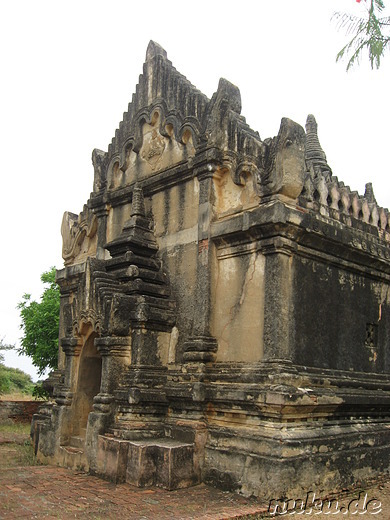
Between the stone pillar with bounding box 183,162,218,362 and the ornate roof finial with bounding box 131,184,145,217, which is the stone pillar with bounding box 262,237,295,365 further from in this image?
the ornate roof finial with bounding box 131,184,145,217

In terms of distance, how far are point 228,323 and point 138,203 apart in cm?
303

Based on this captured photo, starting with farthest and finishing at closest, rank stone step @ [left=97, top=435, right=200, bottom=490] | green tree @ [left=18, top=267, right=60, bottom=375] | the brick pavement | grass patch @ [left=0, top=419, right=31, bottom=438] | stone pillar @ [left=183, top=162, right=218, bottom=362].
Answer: green tree @ [left=18, top=267, right=60, bottom=375]
grass patch @ [left=0, top=419, right=31, bottom=438]
stone pillar @ [left=183, top=162, right=218, bottom=362]
stone step @ [left=97, top=435, right=200, bottom=490]
the brick pavement

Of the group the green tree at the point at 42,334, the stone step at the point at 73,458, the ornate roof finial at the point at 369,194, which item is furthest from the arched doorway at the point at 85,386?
the green tree at the point at 42,334

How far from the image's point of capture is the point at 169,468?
7.62 metres

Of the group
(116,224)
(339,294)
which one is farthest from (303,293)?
(116,224)

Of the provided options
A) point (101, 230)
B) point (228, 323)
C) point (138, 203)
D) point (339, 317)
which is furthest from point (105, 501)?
point (101, 230)

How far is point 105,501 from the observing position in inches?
278

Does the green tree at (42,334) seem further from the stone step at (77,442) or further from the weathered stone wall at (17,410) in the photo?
the stone step at (77,442)

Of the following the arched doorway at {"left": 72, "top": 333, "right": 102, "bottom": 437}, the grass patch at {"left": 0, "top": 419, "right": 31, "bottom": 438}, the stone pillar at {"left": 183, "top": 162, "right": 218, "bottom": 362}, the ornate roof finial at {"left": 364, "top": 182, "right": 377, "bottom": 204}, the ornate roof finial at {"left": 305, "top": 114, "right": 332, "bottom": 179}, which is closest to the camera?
the stone pillar at {"left": 183, "top": 162, "right": 218, "bottom": 362}

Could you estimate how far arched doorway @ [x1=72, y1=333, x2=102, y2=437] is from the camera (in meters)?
10.1

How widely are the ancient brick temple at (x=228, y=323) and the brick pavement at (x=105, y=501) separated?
259 mm

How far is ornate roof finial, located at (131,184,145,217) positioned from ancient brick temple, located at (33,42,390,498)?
0.18 ft

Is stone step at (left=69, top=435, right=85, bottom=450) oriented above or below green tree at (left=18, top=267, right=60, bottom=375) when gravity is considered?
below

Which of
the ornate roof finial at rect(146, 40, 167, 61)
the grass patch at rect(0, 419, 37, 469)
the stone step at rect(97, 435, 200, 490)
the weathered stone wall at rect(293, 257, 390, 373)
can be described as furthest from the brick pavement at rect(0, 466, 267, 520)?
the ornate roof finial at rect(146, 40, 167, 61)
